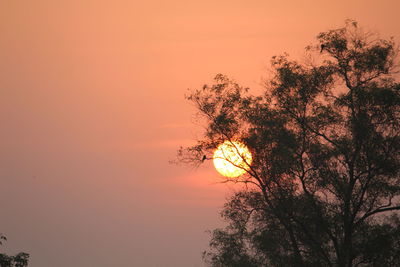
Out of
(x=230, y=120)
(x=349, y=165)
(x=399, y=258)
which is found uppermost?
(x=230, y=120)

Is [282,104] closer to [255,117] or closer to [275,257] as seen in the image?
[255,117]

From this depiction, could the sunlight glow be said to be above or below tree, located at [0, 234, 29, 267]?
above

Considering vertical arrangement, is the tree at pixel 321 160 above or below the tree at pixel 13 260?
above

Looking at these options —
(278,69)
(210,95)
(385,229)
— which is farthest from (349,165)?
(210,95)

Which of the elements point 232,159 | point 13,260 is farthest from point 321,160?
point 13,260

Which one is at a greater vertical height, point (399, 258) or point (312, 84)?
point (312, 84)

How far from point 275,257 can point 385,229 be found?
6963 mm

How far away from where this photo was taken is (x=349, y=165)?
35.5 metres

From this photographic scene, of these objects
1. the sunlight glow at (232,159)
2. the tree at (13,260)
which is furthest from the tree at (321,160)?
the tree at (13,260)

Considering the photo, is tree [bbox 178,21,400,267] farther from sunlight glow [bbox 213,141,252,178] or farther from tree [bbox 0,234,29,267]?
tree [bbox 0,234,29,267]

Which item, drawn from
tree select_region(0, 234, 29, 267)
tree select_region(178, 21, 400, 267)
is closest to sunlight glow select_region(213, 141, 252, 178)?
tree select_region(178, 21, 400, 267)

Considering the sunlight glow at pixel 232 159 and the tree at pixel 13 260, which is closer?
the tree at pixel 13 260

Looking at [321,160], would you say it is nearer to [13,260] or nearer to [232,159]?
[232,159]

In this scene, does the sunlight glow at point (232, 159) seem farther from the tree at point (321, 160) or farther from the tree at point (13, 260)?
the tree at point (13, 260)
